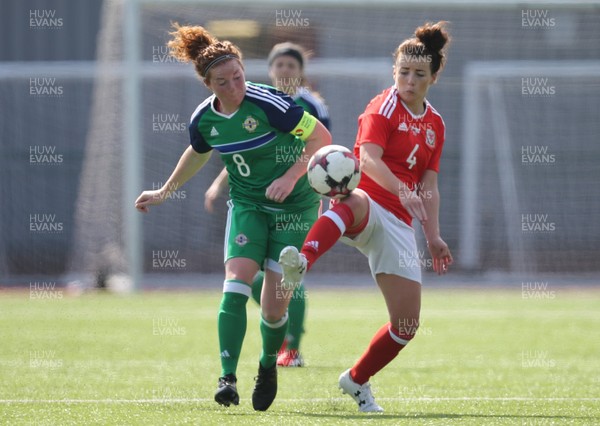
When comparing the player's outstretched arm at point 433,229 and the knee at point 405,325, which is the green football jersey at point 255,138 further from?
the knee at point 405,325

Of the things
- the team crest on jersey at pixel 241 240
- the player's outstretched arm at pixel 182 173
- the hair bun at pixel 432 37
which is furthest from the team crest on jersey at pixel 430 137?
the player's outstretched arm at pixel 182 173

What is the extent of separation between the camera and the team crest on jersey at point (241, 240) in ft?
18.0

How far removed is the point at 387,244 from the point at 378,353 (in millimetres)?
570

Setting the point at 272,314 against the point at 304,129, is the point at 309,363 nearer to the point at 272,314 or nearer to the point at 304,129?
the point at 272,314

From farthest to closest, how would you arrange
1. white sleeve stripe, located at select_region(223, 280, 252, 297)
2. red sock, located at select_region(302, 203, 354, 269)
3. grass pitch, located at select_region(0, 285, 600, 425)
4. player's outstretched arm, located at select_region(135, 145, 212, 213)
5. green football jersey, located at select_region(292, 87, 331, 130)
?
green football jersey, located at select_region(292, 87, 331, 130) → player's outstretched arm, located at select_region(135, 145, 212, 213) → white sleeve stripe, located at select_region(223, 280, 252, 297) → grass pitch, located at select_region(0, 285, 600, 425) → red sock, located at select_region(302, 203, 354, 269)

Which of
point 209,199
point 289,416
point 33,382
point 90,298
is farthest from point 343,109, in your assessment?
point 289,416

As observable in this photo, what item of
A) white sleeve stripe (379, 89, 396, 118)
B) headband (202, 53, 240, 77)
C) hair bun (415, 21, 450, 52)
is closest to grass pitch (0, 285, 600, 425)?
white sleeve stripe (379, 89, 396, 118)

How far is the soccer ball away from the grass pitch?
111cm

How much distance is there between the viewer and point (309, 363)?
7.64 meters

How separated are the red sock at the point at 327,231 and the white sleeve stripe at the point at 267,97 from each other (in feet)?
2.34

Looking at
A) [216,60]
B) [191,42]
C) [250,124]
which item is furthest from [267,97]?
[191,42]

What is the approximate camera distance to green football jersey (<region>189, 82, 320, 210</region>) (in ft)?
18.3

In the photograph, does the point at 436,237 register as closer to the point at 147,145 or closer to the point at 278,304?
the point at 278,304

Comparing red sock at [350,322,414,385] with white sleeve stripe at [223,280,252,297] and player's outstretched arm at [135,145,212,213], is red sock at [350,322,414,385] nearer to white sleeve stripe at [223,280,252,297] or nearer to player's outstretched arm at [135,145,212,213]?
white sleeve stripe at [223,280,252,297]
